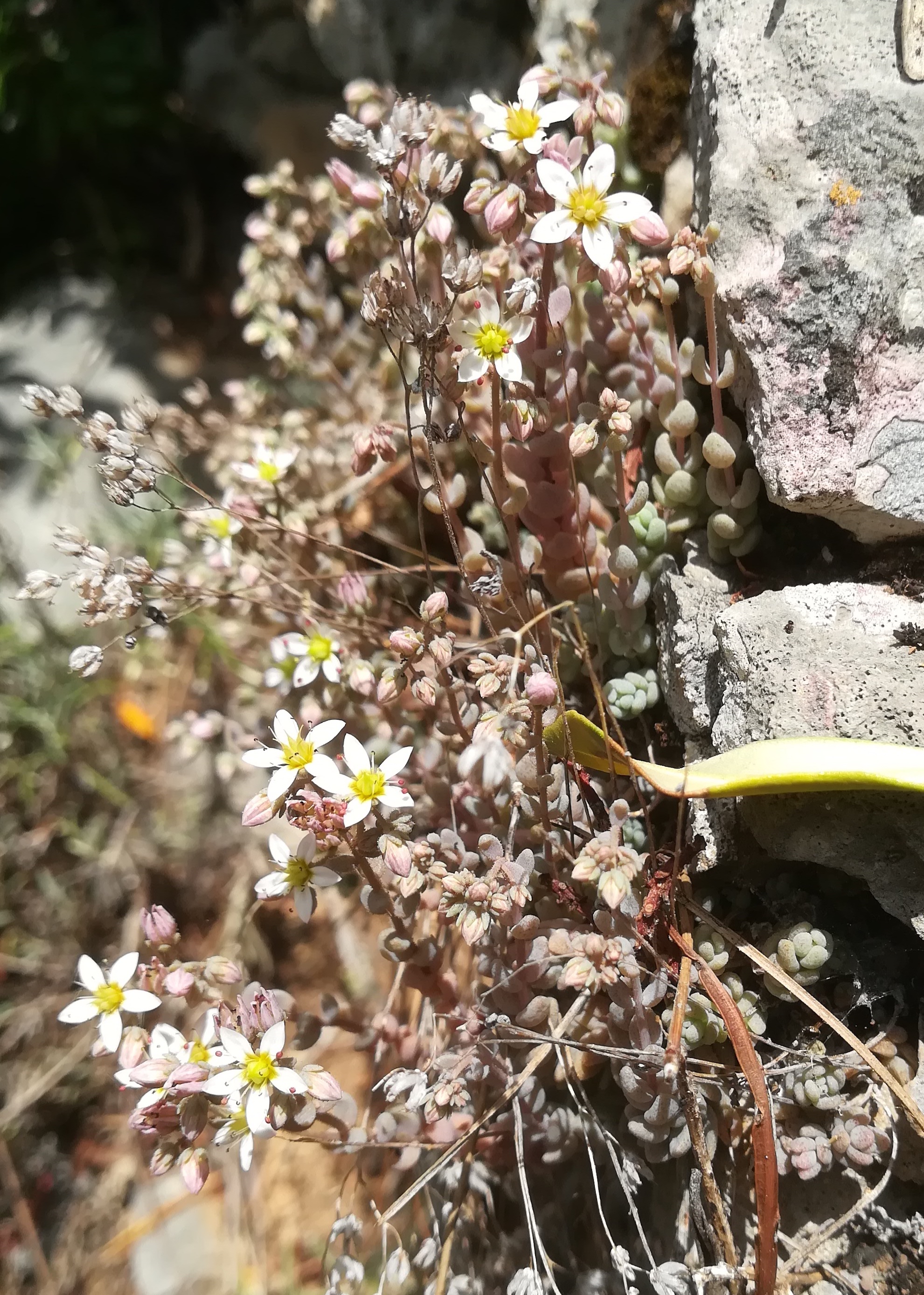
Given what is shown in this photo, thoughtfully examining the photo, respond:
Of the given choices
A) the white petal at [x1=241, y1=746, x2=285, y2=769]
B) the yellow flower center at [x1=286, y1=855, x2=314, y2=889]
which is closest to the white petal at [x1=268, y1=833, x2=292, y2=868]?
the yellow flower center at [x1=286, y1=855, x2=314, y2=889]

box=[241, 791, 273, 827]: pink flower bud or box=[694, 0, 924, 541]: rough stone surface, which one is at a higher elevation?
box=[694, 0, 924, 541]: rough stone surface

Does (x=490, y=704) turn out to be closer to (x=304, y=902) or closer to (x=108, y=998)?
(x=304, y=902)

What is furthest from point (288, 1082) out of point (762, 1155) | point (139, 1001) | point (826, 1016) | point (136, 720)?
point (136, 720)

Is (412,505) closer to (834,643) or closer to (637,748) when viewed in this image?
(637,748)

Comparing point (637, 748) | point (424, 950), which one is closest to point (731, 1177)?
point (424, 950)

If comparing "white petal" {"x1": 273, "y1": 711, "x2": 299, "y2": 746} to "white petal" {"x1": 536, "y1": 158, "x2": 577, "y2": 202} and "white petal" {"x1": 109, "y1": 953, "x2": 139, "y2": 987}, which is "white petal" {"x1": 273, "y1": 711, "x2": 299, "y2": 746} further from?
"white petal" {"x1": 536, "y1": 158, "x2": 577, "y2": 202}
